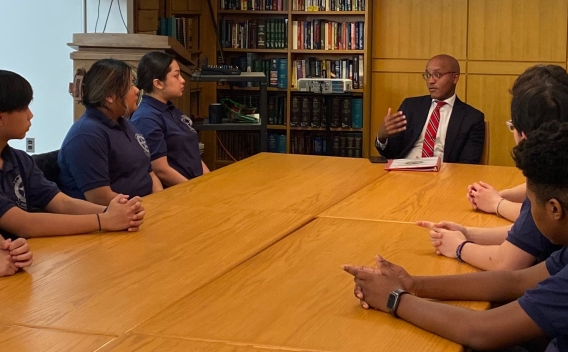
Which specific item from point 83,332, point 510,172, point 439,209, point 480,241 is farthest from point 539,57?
point 83,332

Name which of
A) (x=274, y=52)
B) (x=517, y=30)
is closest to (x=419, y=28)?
(x=517, y=30)

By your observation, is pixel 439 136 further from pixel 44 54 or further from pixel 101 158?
pixel 44 54

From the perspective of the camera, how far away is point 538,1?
7.13 meters

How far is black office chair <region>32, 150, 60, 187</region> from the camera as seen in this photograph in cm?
330

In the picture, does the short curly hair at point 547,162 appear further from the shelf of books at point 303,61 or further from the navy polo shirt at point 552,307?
the shelf of books at point 303,61

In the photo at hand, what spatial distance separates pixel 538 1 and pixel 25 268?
5.96 meters

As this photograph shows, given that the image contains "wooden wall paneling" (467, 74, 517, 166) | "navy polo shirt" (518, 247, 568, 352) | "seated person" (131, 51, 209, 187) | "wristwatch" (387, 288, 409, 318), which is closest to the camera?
"navy polo shirt" (518, 247, 568, 352)

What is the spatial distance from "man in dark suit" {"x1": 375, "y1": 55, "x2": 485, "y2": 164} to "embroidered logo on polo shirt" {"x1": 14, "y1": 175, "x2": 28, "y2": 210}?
228cm

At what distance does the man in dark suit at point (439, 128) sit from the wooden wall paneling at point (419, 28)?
2.55 metres

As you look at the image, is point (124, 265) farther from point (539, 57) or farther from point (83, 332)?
point (539, 57)

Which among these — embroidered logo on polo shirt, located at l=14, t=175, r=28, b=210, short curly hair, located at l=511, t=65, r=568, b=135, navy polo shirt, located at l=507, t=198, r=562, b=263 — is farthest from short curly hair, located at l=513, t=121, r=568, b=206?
embroidered logo on polo shirt, located at l=14, t=175, r=28, b=210

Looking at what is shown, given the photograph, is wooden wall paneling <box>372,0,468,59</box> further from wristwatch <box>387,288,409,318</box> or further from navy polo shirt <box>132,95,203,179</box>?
wristwatch <box>387,288,409,318</box>

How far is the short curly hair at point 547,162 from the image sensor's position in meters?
1.58

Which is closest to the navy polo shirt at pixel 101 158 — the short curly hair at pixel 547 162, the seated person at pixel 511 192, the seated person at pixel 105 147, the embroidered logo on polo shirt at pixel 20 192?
the seated person at pixel 105 147
